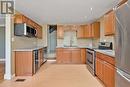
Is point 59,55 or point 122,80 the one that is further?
point 59,55

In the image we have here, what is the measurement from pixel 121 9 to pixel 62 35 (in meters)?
8.14

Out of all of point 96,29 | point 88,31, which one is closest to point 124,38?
point 96,29

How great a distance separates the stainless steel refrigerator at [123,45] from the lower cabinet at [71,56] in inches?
261

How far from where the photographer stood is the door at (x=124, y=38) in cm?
233

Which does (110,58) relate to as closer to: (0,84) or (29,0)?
(29,0)

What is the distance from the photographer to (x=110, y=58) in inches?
151

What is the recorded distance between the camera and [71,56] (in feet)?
31.3

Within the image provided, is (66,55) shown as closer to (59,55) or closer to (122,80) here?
(59,55)

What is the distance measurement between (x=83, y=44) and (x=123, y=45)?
8400 mm

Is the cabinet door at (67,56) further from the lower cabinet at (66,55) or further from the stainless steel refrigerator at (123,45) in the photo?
the stainless steel refrigerator at (123,45)

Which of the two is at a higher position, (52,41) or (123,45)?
(52,41)

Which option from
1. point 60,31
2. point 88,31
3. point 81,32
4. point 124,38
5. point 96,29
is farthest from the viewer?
point 60,31

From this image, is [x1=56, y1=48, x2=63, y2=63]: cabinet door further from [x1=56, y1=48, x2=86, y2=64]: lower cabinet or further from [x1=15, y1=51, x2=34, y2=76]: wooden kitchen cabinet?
[x1=15, y1=51, x2=34, y2=76]: wooden kitchen cabinet

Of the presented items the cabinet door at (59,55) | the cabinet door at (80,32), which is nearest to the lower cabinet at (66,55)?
the cabinet door at (59,55)
